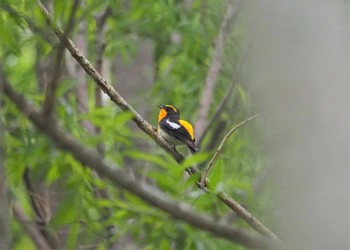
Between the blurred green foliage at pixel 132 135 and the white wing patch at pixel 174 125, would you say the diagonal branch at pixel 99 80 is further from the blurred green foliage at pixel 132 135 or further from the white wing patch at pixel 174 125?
the white wing patch at pixel 174 125

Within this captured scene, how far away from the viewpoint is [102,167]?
1.58 metres

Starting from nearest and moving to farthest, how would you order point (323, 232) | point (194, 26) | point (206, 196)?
point (323, 232)
point (206, 196)
point (194, 26)

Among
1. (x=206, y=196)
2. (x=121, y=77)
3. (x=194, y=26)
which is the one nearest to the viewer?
(x=206, y=196)


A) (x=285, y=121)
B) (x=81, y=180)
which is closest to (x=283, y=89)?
(x=285, y=121)

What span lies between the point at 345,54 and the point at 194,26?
4315mm

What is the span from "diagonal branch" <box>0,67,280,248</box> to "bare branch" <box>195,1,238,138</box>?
3.74m

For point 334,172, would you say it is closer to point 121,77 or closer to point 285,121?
point 285,121

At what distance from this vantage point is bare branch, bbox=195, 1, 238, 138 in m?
5.62

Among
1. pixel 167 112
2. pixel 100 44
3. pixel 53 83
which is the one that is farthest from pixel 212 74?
pixel 53 83

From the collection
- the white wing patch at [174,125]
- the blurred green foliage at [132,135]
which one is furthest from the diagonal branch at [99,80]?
the white wing patch at [174,125]

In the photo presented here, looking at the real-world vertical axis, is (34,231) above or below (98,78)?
below

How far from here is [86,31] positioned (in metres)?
5.92

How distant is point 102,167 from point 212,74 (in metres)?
4.16

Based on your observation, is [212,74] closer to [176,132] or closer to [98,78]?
[176,132]
